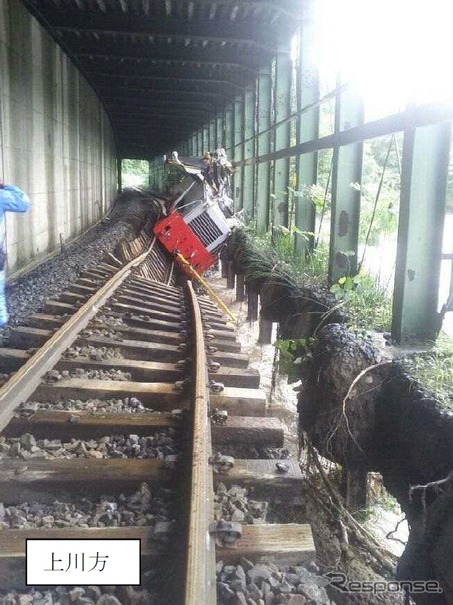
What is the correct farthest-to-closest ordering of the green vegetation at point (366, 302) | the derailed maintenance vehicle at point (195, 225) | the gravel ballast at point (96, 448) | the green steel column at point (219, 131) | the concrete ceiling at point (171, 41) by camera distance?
the green steel column at point (219, 131) < the derailed maintenance vehicle at point (195, 225) < the concrete ceiling at point (171, 41) < the green vegetation at point (366, 302) < the gravel ballast at point (96, 448)

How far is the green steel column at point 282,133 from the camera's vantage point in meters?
9.70

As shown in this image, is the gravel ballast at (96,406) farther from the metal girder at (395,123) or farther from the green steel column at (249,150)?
the green steel column at (249,150)

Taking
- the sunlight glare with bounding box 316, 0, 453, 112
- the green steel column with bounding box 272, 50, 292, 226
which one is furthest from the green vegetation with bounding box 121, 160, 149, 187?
the sunlight glare with bounding box 316, 0, 453, 112

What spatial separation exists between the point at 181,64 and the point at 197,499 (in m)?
13.9

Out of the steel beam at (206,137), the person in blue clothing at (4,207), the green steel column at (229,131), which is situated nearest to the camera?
the person in blue clothing at (4,207)

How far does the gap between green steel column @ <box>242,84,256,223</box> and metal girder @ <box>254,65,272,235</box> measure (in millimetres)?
989

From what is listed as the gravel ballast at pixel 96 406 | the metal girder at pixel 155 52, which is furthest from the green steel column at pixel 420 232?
the metal girder at pixel 155 52

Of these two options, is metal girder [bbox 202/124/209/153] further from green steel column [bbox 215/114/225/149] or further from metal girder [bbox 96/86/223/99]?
metal girder [bbox 96/86/223/99]

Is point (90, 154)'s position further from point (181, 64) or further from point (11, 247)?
point (11, 247)

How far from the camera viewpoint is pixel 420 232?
12.6 feet

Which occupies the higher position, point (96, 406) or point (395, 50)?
point (395, 50)

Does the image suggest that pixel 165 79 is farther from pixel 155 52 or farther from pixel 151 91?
pixel 151 91

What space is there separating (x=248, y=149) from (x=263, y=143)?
81.4 inches

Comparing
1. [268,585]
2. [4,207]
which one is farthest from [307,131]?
[268,585]
